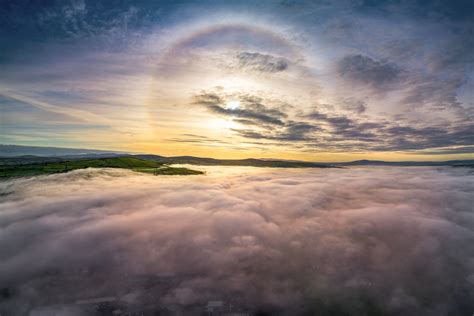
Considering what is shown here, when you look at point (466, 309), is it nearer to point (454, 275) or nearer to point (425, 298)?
point (425, 298)

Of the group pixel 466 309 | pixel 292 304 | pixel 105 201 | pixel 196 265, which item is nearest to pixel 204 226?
pixel 196 265

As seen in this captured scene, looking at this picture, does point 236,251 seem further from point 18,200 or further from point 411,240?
point 18,200

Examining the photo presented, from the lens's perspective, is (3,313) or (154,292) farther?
(154,292)

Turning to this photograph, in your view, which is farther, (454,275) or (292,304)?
(454,275)

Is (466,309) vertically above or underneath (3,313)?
above

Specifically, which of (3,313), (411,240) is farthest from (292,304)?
(411,240)

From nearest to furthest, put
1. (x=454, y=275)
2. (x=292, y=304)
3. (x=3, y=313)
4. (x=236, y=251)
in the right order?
1. (x=3, y=313)
2. (x=292, y=304)
3. (x=454, y=275)
4. (x=236, y=251)

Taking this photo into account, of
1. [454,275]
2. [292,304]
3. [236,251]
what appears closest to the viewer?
[292,304]

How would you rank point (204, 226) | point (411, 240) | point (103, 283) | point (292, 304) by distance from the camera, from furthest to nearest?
1. point (204, 226)
2. point (411, 240)
3. point (103, 283)
4. point (292, 304)

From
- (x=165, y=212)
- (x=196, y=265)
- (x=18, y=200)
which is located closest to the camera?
(x=196, y=265)
